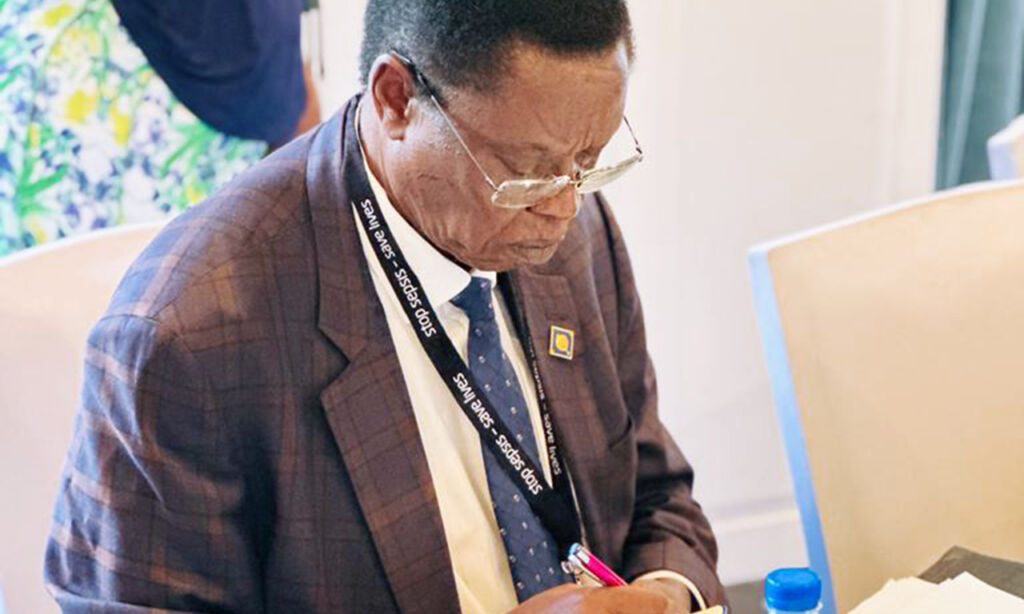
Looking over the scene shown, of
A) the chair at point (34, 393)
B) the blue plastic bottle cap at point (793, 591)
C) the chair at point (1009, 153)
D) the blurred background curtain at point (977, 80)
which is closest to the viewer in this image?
the blue plastic bottle cap at point (793, 591)

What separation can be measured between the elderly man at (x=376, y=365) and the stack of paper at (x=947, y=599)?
0.76 feet

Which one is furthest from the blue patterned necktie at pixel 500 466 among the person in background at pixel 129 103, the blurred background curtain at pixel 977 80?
the blurred background curtain at pixel 977 80

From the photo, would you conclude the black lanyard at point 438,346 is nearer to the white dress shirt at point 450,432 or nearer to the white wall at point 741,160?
the white dress shirt at point 450,432

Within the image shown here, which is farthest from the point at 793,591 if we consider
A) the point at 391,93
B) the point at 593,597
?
the point at 391,93

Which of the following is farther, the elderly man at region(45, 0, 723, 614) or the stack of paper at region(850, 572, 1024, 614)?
the stack of paper at region(850, 572, 1024, 614)

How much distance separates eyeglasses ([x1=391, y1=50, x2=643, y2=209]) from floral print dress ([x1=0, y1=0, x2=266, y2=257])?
1.23m

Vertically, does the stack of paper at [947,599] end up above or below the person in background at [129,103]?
below

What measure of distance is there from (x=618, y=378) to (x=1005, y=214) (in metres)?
0.55

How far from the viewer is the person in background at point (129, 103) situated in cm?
240

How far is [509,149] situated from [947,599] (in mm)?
584

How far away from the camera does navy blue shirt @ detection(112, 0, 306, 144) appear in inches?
96.7

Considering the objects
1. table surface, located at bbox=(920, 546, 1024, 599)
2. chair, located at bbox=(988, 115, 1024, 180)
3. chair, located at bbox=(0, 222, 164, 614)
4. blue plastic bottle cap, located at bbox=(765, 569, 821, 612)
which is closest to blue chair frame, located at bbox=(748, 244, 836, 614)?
table surface, located at bbox=(920, 546, 1024, 599)

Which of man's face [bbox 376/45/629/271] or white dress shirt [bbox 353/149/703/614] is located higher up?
man's face [bbox 376/45/629/271]

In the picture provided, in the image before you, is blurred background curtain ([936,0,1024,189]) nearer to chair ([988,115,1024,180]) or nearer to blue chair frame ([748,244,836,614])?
chair ([988,115,1024,180])
